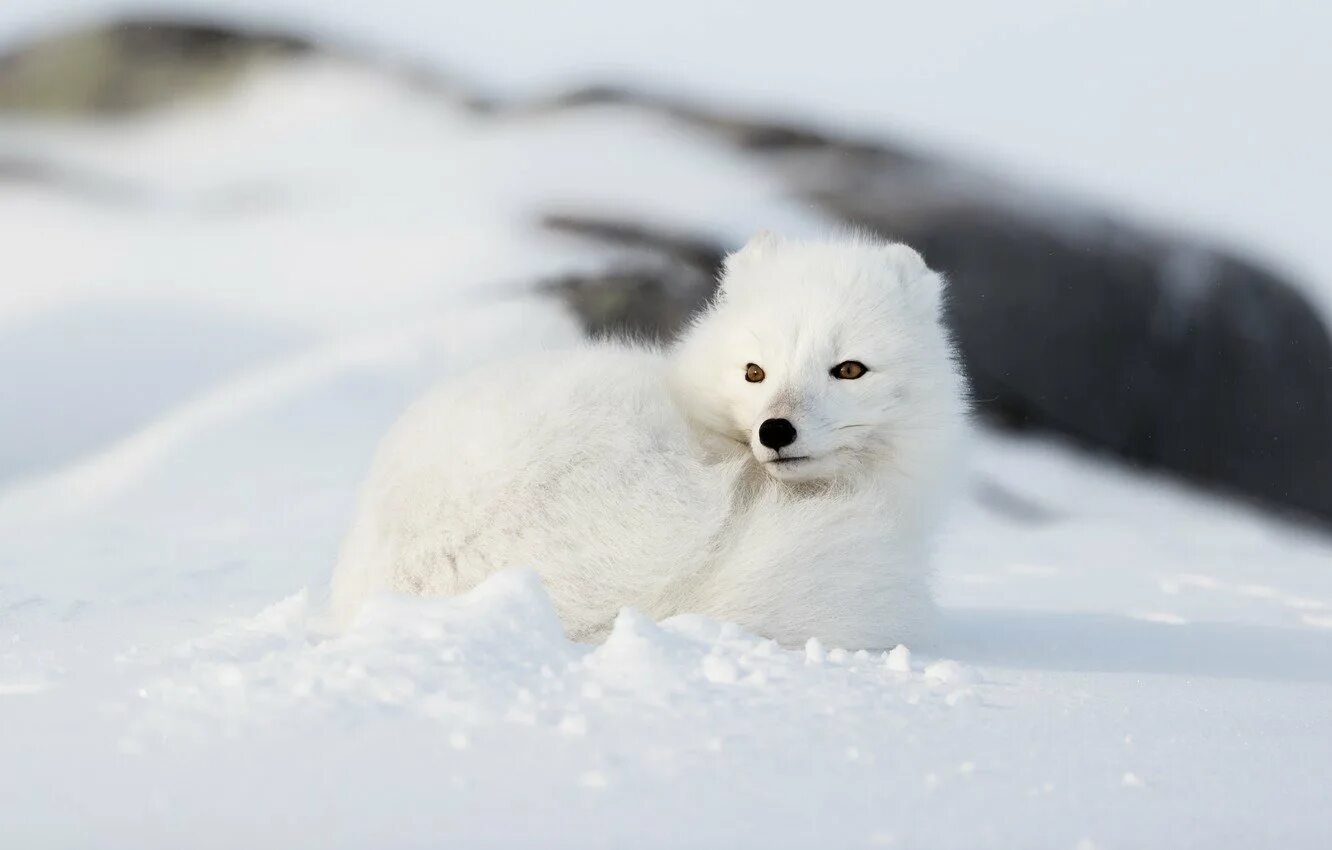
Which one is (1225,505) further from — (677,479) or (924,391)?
(677,479)

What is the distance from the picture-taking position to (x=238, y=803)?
153 centimetres

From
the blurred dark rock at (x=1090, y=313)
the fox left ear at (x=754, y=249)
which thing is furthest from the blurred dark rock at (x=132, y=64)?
the fox left ear at (x=754, y=249)

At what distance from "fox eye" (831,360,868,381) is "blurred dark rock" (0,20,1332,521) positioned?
4905mm

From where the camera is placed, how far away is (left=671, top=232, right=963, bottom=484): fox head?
252cm

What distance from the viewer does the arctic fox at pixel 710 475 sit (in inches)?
87.8

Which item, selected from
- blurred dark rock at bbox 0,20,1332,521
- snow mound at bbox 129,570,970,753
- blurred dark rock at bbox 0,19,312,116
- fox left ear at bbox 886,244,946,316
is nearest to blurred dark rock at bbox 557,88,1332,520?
blurred dark rock at bbox 0,20,1332,521

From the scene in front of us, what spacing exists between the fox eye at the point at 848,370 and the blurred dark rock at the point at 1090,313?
16.1 feet

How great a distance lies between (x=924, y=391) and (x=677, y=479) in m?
0.69

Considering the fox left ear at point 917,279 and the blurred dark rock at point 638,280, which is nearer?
the fox left ear at point 917,279

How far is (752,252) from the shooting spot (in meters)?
2.98

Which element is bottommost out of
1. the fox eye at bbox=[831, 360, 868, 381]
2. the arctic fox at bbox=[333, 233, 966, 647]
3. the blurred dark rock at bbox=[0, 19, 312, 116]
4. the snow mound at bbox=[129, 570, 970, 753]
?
the snow mound at bbox=[129, 570, 970, 753]

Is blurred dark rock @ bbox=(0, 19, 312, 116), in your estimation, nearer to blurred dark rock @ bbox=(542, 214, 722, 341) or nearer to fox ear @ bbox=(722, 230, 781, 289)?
blurred dark rock @ bbox=(542, 214, 722, 341)

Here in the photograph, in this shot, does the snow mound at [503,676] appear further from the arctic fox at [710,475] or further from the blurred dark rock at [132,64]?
the blurred dark rock at [132,64]

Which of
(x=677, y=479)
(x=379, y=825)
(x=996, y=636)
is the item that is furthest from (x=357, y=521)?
(x=996, y=636)
